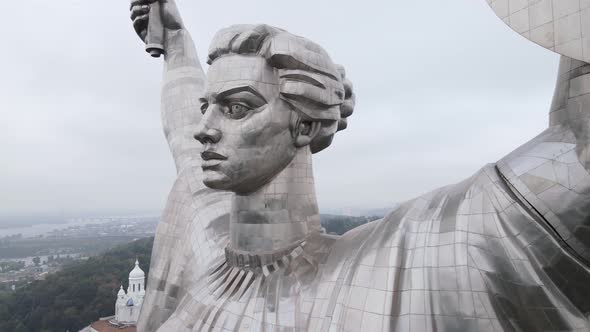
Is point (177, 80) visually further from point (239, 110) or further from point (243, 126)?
point (243, 126)

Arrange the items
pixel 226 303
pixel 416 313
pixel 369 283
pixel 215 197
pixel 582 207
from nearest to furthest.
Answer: pixel 582 207 → pixel 416 313 → pixel 369 283 → pixel 226 303 → pixel 215 197

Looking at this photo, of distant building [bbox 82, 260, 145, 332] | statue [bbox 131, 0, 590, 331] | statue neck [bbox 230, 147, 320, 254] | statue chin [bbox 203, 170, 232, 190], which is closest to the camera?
statue [bbox 131, 0, 590, 331]

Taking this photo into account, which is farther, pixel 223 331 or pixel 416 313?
pixel 223 331

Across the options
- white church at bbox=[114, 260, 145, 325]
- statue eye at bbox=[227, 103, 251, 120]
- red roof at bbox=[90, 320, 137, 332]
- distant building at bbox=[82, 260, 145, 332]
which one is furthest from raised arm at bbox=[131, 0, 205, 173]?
red roof at bbox=[90, 320, 137, 332]

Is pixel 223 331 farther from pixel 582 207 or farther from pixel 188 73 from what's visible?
pixel 188 73

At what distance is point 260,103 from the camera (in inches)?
161

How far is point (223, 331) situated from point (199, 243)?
1.83 meters

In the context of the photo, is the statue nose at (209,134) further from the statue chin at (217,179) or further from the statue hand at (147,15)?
the statue hand at (147,15)

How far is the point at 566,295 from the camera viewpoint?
273 cm

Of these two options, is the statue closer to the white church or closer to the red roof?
the white church

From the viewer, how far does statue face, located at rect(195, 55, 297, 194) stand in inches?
159

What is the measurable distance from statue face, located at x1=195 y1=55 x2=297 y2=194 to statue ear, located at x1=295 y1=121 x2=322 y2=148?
4.3 inches

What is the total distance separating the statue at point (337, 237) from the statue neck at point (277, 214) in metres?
0.01

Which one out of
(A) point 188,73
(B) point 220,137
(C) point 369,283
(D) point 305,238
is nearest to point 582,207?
(C) point 369,283
